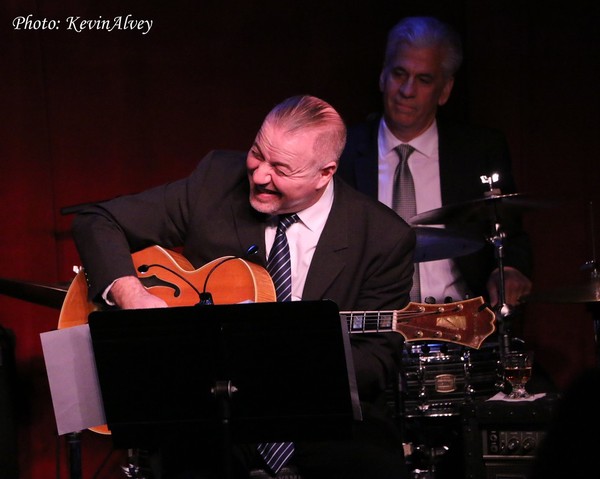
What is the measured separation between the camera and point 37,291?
3.80 metres

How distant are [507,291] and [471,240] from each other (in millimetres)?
369

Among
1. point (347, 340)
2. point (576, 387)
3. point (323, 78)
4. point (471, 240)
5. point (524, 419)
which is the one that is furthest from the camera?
point (323, 78)

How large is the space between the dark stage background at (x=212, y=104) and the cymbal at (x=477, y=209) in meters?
0.16

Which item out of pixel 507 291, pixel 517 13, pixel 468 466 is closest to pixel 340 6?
pixel 517 13

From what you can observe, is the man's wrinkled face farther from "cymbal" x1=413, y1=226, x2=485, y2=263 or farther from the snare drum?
the snare drum

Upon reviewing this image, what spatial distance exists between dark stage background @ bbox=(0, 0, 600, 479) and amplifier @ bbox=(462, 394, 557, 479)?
937mm

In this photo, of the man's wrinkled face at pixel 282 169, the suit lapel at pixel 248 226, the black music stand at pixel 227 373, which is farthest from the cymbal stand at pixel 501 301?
the black music stand at pixel 227 373

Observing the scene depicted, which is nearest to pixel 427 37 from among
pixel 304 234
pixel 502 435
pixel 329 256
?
pixel 304 234

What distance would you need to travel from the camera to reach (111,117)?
4.85 meters

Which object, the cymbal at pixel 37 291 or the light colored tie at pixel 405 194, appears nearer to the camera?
the cymbal at pixel 37 291

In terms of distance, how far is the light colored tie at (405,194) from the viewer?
4836 mm

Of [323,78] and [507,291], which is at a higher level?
[323,78]

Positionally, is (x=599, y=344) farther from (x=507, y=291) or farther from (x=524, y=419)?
(x=524, y=419)

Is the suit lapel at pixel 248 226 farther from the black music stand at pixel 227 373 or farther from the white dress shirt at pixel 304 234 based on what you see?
the black music stand at pixel 227 373
